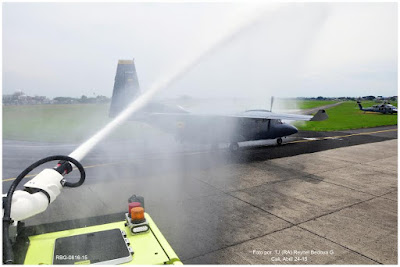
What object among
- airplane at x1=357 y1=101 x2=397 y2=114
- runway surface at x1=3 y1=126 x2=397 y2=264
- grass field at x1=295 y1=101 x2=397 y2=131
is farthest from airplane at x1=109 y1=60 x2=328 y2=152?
airplane at x1=357 y1=101 x2=397 y2=114

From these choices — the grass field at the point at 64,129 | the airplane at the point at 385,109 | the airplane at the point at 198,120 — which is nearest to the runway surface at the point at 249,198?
the airplane at the point at 198,120

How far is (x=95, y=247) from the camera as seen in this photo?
3990 mm

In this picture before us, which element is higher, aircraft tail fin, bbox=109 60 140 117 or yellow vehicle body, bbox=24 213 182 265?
aircraft tail fin, bbox=109 60 140 117

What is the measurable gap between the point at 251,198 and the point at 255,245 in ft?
11.0

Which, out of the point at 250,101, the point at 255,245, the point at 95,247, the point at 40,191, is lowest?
the point at 255,245

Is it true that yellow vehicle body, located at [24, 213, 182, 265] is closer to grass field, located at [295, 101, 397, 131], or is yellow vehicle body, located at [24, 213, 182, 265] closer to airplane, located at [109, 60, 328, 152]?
airplane, located at [109, 60, 328, 152]

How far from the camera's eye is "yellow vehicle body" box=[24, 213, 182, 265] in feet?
12.3

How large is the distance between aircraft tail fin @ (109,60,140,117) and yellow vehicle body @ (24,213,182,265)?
17249 millimetres

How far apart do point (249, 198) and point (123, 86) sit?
14.2 meters

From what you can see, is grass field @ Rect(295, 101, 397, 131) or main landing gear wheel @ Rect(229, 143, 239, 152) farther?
grass field @ Rect(295, 101, 397, 131)

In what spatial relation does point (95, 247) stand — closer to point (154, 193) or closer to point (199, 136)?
point (154, 193)

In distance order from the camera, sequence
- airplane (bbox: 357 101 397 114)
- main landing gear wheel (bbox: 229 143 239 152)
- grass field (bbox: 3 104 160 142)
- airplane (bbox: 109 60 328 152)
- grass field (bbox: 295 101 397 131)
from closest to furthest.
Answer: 1. airplane (bbox: 109 60 328 152)
2. main landing gear wheel (bbox: 229 143 239 152)
3. grass field (bbox: 3 104 160 142)
4. grass field (bbox: 295 101 397 131)
5. airplane (bbox: 357 101 397 114)

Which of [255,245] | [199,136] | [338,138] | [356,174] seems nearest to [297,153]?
[356,174]

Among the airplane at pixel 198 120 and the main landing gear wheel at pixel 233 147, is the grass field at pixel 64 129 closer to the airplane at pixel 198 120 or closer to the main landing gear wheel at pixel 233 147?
the airplane at pixel 198 120
